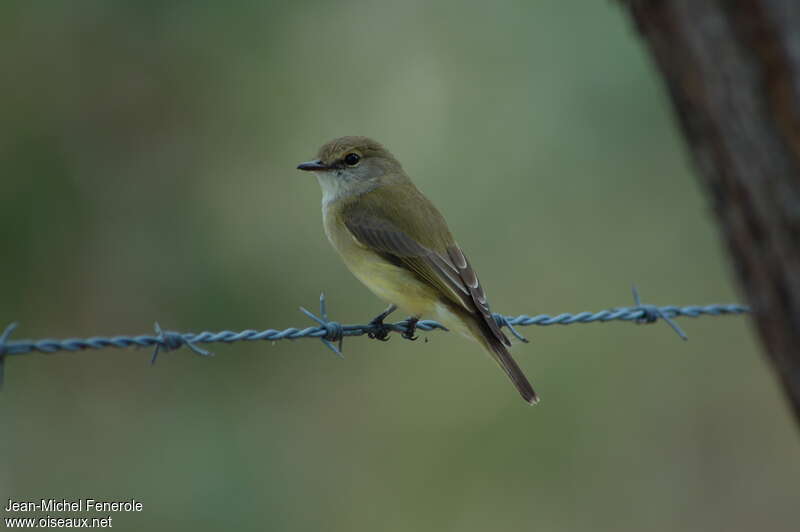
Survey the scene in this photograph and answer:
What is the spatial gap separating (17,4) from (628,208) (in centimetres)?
568

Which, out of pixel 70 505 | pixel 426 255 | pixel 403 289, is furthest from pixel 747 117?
pixel 70 505

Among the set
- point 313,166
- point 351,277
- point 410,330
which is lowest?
point 410,330

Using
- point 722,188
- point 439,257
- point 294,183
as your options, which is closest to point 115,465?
point 294,183

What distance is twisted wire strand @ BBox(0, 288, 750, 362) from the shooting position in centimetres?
337

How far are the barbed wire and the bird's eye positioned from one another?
1.11 m

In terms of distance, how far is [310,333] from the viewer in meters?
4.30

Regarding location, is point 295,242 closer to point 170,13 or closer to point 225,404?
point 225,404

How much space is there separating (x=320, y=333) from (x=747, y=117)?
263 centimetres

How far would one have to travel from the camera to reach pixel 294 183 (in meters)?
9.23

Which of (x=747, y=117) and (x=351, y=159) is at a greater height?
(x=351, y=159)

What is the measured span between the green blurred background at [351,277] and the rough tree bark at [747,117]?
5897 mm

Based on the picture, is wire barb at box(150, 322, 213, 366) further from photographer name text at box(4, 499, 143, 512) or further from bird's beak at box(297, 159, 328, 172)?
photographer name text at box(4, 499, 143, 512)

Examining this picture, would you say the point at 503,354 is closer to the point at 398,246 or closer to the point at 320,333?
the point at 398,246

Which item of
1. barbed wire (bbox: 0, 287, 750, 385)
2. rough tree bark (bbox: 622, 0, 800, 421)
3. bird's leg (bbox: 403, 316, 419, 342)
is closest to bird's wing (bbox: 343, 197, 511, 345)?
barbed wire (bbox: 0, 287, 750, 385)
